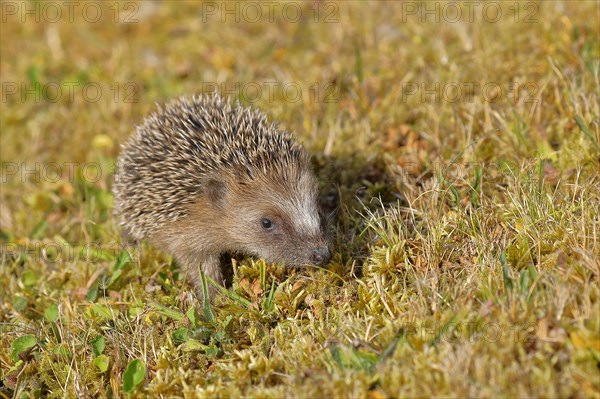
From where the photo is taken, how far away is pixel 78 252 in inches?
269

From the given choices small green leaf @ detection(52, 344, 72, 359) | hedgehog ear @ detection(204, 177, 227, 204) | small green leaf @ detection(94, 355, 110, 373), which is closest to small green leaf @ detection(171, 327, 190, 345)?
small green leaf @ detection(94, 355, 110, 373)

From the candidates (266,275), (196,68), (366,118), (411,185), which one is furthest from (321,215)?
(196,68)

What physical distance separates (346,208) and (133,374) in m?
2.47

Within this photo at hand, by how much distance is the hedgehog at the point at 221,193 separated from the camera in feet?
18.7

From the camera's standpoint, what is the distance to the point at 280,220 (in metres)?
5.73

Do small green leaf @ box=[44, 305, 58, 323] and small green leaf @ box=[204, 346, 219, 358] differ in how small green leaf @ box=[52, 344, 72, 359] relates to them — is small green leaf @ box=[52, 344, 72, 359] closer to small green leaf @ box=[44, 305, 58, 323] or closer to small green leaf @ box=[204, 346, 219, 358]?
small green leaf @ box=[44, 305, 58, 323]

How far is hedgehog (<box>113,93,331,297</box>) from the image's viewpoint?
224 inches

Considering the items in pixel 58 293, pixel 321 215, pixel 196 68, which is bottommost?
pixel 58 293

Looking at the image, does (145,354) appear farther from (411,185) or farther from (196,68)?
(196,68)

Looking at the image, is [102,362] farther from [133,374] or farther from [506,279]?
[506,279]

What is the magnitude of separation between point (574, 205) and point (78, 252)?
478 centimetres

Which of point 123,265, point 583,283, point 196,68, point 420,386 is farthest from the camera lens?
point 196,68

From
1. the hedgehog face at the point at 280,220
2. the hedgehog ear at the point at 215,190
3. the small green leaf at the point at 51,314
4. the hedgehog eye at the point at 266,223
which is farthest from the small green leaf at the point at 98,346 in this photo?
the hedgehog eye at the point at 266,223

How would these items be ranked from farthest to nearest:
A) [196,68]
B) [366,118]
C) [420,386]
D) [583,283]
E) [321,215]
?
[196,68]
[366,118]
[321,215]
[583,283]
[420,386]
